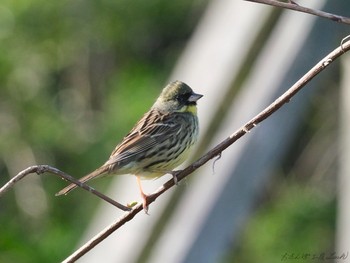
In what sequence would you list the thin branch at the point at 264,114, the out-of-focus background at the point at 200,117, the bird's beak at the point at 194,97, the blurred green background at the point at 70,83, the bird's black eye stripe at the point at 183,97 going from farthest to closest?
the blurred green background at the point at 70,83 → the out-of-focus background at the point at 200,117 → the bird's black eye stripe at the point at 183,97 → the bird's beak at the point at 194,97 → the thin branch at the point at 264,114

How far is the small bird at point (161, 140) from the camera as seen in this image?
12.2ft

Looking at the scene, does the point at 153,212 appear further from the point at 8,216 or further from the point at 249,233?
the point at 8,216

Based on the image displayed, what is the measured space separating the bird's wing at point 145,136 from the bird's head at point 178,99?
5cm

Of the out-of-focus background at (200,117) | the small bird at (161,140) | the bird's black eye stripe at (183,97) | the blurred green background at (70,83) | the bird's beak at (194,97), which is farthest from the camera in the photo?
the blurred green background at (70,83)

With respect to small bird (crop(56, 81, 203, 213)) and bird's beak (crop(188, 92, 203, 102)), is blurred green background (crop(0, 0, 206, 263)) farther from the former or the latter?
bird's beak (crop(188, 92, 203, 102))

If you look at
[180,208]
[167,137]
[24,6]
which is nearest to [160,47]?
[24,6]

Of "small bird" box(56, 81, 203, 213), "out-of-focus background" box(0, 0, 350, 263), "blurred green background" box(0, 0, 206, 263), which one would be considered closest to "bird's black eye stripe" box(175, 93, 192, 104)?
"small bird" box(56, 81, 203, 213)

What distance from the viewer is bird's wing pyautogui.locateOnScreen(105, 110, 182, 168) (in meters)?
3.76

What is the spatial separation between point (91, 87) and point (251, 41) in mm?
4251

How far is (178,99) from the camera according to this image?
13.1ft

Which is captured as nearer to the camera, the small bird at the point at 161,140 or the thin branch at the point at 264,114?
the thin branch at the point at 264,114

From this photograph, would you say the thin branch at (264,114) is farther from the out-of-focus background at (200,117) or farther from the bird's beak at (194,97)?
the out-of-focus background at (200,117)

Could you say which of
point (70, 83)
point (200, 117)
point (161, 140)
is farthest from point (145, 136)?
point (70, 83)

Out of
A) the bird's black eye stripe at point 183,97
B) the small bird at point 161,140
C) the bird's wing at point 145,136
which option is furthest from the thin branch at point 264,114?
the bird's black eye stripe at point 183,97
